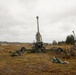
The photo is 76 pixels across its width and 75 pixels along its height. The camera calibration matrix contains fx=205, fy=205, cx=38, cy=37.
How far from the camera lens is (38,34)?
1339 inches

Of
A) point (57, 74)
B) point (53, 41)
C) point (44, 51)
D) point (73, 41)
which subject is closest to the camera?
point (57, 74)

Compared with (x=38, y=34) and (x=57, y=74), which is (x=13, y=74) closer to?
(x=57, y=74)

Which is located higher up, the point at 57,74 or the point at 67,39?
the point at 67,39

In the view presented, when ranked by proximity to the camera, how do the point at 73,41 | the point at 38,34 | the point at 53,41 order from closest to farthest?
the point at 38,34
the point at 73,41
the point at 53,41

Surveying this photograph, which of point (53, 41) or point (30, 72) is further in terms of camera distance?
point (53, 41)

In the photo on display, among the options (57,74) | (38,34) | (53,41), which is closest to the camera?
(57,74)

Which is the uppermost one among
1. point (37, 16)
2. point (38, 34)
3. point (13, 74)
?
point (37, 16)

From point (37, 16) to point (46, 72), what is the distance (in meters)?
20.9

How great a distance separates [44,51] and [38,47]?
4.05 ft

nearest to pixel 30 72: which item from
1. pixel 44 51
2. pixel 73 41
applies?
pixel 44 51

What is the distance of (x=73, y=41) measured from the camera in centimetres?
6175

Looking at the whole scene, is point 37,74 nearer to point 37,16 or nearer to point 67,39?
point 37,16

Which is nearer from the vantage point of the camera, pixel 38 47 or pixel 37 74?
pixel 37 74

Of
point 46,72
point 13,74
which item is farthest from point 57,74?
point 13,74
